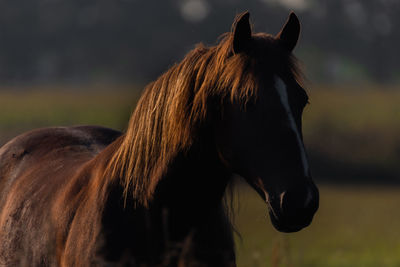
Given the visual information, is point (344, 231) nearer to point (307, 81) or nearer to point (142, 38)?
point (307, 81)

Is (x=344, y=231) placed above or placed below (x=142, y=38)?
above

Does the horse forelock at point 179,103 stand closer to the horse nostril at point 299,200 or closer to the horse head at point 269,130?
the horse head at point 269,130

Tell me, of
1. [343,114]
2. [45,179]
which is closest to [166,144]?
[45,179]

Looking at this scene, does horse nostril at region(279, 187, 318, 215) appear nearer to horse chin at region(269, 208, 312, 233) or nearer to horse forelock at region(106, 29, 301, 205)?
horse chin at region(269, 208, 312, 233)

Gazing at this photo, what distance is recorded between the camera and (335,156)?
103 ft

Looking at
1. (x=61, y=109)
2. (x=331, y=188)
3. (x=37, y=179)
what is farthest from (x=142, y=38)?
(x=37, y=179)

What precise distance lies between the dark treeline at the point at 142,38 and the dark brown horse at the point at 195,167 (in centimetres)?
10603

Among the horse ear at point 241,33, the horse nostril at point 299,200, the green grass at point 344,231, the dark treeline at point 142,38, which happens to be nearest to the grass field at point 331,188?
the green grass at point 344,231

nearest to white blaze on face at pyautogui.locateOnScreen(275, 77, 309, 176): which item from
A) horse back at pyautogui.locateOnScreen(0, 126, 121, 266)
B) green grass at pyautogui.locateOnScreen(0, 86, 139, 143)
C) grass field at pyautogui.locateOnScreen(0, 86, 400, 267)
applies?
grass field at pyautogui.locateOnScreen(0, 86, 400, 267)

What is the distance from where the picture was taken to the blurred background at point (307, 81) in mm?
19562

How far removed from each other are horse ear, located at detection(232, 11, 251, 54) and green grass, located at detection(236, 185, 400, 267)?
485 cm

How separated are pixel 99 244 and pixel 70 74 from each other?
121 meters

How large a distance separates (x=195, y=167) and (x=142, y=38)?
140 meters

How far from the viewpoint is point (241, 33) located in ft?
11.3
